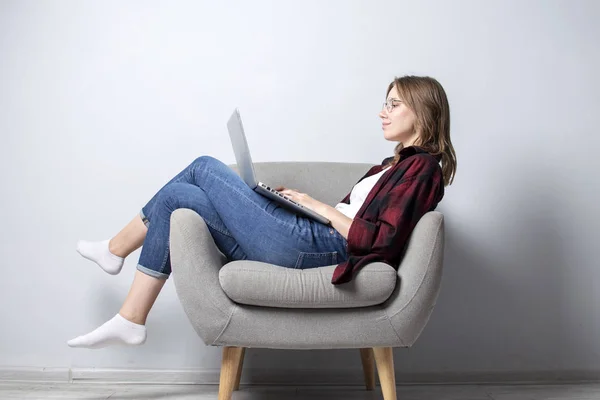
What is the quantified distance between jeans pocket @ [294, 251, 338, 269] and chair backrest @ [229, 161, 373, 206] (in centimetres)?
55

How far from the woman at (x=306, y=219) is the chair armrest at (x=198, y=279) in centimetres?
13

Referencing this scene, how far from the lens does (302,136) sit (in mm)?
2600

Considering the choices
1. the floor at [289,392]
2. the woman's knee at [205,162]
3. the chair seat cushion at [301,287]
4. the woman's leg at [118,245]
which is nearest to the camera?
the chair seat cushion at [301,287]

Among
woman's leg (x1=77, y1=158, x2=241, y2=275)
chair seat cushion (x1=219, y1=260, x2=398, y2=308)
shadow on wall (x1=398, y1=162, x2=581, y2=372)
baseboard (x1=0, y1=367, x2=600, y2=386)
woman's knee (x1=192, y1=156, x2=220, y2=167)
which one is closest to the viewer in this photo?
chair seat cushion (x1=219, y1=260, x2=398, y2=308)

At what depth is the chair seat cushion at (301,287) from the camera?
1.66 m

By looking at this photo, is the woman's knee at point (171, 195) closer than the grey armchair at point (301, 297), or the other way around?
the grey armchair at point (301, 297)

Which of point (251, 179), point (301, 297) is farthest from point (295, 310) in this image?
point (251, 179)

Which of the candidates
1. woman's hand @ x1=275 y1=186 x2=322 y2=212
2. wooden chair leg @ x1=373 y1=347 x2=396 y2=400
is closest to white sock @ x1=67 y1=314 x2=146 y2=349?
woman's hand @ x1=275 y1=186 x2=322 y2=212

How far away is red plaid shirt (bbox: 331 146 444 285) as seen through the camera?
1.74 meters

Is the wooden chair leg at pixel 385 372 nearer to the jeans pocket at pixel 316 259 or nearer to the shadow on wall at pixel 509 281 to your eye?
the jeans pocket at pixel 316 259

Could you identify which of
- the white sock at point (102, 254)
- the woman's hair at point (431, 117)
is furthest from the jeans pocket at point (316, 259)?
the white sock at point (102, 254)

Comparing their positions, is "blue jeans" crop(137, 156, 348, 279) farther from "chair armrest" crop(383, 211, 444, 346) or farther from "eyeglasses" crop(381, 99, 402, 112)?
"eyeglasses" crop(381, 99, 402, 112)

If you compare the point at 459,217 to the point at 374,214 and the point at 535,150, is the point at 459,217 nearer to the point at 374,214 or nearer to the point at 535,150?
the point at 535,150

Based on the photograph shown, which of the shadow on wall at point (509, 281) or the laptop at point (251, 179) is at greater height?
the laptop at point (251, 179)
